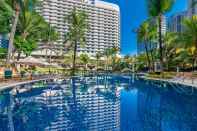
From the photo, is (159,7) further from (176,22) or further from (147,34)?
(176,22)

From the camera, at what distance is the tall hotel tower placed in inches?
4245

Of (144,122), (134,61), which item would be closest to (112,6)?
(134,61)

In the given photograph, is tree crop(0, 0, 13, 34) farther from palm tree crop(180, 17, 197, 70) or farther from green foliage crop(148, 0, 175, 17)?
palm tree crop(180, 17, 197, 70)

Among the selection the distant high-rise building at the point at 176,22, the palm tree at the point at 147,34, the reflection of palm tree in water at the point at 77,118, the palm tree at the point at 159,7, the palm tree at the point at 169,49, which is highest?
the distant high-rise building at the point at 176,22

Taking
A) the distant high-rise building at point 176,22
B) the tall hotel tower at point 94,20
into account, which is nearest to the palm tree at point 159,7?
the distant high-rise building at point 176,22

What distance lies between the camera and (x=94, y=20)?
123 meters

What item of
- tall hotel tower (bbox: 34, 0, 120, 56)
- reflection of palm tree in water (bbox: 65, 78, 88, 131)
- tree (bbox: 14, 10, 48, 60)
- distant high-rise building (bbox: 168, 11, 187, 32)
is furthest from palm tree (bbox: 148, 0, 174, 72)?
tall hotel tower (bbox: 34, 0, 120, 56)

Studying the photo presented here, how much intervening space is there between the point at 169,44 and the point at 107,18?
78.6 metres

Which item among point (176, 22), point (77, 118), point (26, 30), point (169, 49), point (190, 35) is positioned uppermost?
point (176, 22)

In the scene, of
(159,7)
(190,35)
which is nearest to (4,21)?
(159,7)

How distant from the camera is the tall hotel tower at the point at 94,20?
10781 cm

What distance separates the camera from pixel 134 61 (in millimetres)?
83688

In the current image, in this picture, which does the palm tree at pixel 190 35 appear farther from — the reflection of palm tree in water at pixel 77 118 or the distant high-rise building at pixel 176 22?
the distant high-rise building at pixel 176 22

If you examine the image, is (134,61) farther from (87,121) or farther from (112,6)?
(87,121)
